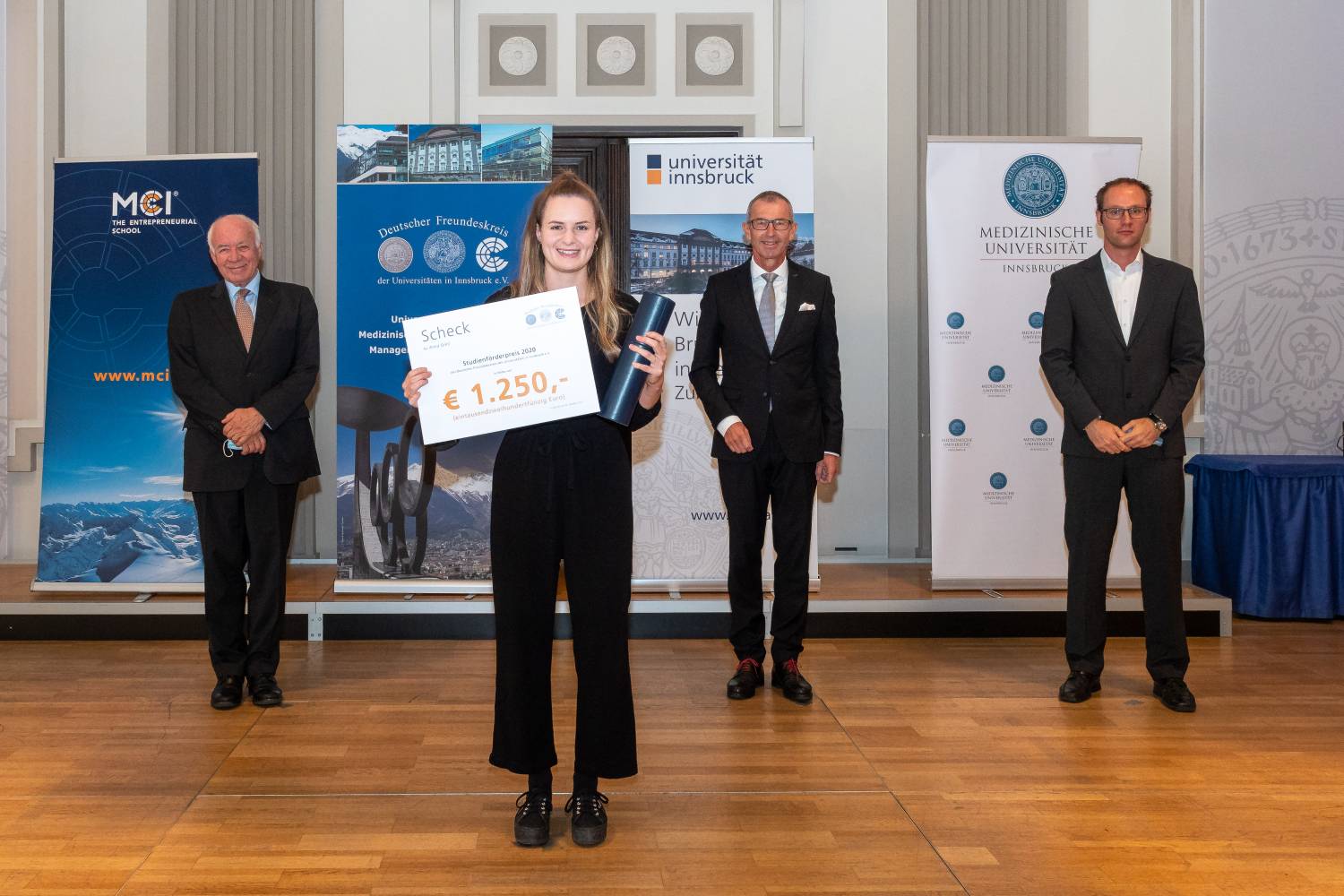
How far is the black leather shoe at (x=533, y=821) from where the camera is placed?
2.76m

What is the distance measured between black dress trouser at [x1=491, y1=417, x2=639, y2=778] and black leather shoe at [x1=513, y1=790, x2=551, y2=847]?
0.30 ft

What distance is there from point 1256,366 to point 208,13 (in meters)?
5.99

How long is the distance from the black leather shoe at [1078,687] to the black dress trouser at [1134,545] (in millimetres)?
29

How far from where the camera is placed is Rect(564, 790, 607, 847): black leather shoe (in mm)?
2762

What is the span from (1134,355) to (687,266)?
6.79ft

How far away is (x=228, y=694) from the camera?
3.99 metres

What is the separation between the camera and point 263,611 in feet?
13.5

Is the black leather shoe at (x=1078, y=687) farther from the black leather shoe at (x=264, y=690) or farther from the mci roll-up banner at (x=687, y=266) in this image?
the black leather shoe at (x=264, y=690)

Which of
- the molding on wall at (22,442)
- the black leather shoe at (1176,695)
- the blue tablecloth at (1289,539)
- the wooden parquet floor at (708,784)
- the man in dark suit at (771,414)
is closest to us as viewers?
the wooden parquet floor at (708,784)

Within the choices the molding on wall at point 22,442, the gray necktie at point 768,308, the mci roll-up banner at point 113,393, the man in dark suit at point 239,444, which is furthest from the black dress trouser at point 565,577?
the molding on wall at point 22,442

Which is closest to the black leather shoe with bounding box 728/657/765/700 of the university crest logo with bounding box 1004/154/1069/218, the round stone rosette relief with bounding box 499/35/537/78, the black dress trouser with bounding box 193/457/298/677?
the black dress trouser with bounding box 193/457/298/677

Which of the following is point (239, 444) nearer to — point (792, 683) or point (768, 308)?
point (768, 308)

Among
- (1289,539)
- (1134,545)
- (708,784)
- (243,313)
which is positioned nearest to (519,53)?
(243,313)

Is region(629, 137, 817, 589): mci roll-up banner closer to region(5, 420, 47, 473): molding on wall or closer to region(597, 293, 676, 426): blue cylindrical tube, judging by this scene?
region(597, 293, 676, 426): blue cylindrical tube
